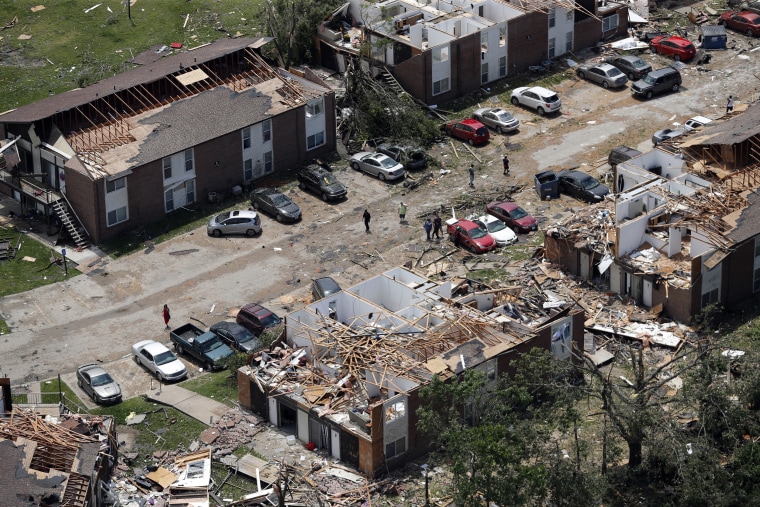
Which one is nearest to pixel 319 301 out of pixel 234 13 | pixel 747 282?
pixel 747 282

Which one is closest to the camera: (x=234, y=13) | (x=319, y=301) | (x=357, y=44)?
(x=319, y=301)

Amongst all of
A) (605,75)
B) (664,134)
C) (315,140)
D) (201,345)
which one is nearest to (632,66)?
(605,75)

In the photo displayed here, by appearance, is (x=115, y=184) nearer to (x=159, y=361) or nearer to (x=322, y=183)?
(x=322, y=183)

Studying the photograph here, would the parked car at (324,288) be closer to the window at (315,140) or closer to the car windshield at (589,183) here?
the window at (315,140)

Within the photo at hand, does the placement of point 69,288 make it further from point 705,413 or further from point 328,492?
point 705,413

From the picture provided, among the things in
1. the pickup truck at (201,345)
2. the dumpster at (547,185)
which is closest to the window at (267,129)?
the dumpster at (547,185)
